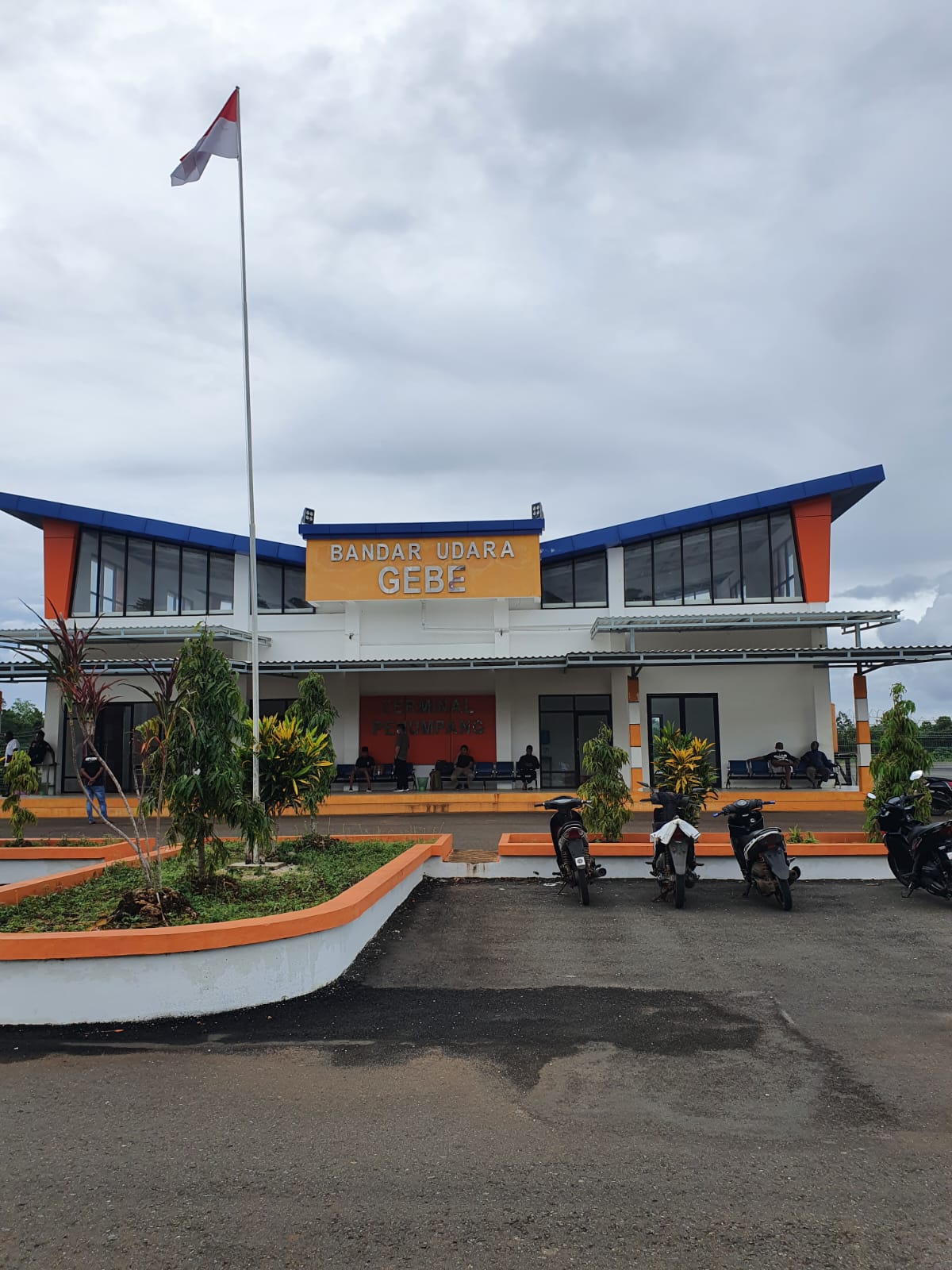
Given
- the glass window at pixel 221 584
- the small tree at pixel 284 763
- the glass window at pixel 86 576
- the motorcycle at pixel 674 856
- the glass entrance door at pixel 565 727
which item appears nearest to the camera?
the motorcycle at pixel 674 856

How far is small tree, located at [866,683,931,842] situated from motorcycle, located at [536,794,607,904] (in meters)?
3.47

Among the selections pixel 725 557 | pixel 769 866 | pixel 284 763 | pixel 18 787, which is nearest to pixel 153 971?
pixel 284 763

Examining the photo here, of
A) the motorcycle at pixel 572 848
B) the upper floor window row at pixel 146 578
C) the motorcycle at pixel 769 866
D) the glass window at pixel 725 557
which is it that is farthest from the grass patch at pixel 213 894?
the glass window at pixel 725 557

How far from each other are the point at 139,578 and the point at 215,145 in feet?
43.6

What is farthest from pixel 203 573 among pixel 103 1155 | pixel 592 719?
pixel 103 1155

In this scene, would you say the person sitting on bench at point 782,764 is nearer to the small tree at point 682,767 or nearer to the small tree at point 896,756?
the small tree at point 682,767

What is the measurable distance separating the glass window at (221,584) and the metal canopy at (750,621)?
361 inches

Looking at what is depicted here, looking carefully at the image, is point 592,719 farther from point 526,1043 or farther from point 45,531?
point 526,1043

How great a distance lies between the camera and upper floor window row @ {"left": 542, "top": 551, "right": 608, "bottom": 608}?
22.6 meters

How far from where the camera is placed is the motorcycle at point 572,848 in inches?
344

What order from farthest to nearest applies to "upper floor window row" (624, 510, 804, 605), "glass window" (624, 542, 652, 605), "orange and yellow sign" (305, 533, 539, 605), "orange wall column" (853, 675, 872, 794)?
1. "glass window" (624, 542, 652, 605)
2. "upper floor window row" (624, 510, 804, 605)
3. "orange and yellow sign" (305, 533, 539, 605)
4. "orange wall column" (853, 675, 872, 794)

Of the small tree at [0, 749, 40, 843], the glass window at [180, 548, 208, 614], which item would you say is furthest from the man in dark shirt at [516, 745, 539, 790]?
the small tree at [0, 749, 40, 843]

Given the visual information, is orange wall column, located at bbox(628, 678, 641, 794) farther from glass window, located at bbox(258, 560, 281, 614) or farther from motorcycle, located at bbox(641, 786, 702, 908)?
motorcycle, located at bbox(641, 786, 702, 908)

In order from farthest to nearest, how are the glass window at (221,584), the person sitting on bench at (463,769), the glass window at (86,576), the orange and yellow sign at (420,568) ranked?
the glass window at (86,576)
the glass window at (221,584)
the orange and yellow sign at (420,568)
the person sitting on bench at (463,769)
